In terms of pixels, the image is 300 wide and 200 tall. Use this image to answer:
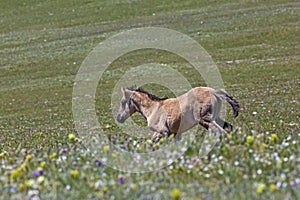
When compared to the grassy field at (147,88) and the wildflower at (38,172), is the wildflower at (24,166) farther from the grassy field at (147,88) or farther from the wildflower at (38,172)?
the wildflower at (38,172)

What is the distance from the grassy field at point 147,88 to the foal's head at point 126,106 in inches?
57.4

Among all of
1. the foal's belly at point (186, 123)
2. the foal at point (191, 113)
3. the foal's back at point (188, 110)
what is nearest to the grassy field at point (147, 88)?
the foal at point (191, 113)

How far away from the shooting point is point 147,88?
3081 cm

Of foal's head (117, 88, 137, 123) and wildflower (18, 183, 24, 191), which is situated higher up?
wildflower (18, 183, 24, 191)

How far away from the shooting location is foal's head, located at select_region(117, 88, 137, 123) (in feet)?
48.7

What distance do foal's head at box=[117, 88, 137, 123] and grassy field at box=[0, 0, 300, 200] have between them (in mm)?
1458

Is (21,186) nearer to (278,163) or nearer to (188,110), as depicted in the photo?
(278,163)

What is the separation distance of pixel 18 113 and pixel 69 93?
428cm

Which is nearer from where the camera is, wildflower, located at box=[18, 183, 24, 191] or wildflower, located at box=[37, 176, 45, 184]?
wildflower, located at box=[18, 183, 24, 191]

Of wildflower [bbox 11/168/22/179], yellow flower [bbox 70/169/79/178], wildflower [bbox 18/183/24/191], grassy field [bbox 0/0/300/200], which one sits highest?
wildflower [bbox 18/183/24/191]

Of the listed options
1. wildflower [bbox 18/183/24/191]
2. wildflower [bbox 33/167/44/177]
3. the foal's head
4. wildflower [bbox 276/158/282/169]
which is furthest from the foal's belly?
wildflower [bbox 18/183/24/191]

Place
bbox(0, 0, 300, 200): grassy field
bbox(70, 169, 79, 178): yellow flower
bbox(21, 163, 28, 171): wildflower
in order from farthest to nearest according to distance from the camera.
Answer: bbox(21, 163, 28, 171): wildflower → bbox(70, 169, 79, 178): yellow flower → bbox(0, 0, 300, 200): grassy field

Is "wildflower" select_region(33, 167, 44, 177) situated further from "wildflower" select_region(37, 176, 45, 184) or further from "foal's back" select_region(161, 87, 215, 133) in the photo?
"foal's back" select_region(161, 87, 215, 133)

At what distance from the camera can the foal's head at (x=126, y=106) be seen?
48.7 ft
